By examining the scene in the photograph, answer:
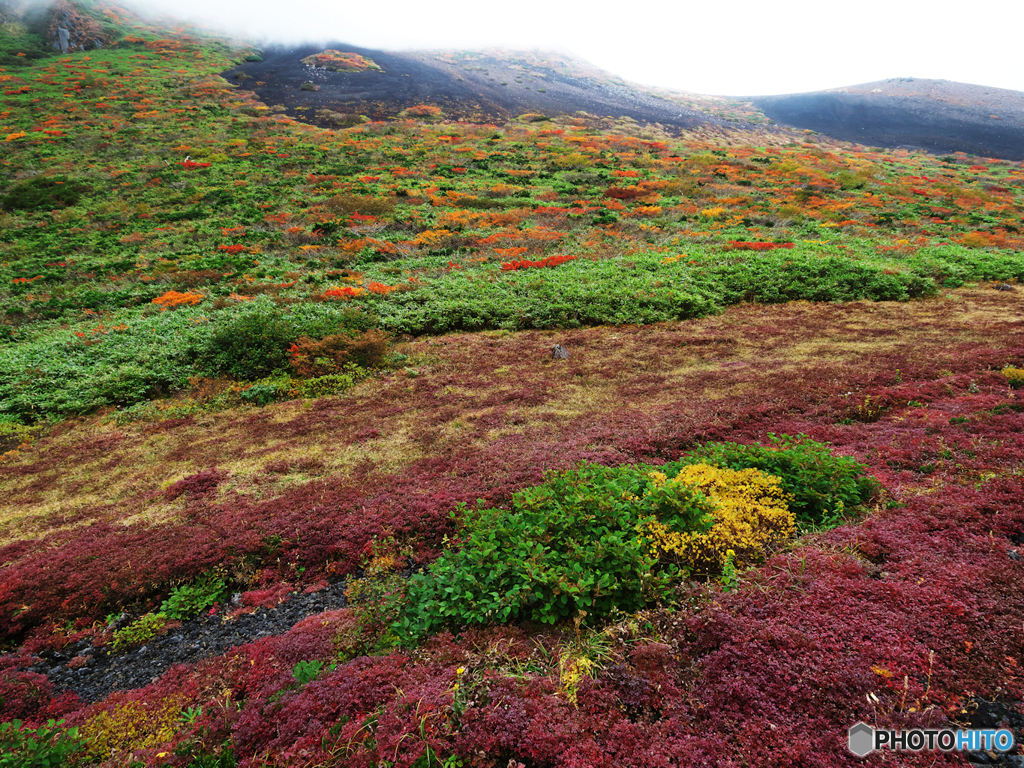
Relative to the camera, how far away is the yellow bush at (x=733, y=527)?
14.2 feet

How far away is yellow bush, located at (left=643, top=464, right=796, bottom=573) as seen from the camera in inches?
170

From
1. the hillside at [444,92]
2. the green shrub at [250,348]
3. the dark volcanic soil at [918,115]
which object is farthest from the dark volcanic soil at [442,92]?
the green shrub at [250,348]

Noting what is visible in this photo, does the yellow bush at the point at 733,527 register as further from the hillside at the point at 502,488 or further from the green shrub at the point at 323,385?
the green shrub at the point at 323,385

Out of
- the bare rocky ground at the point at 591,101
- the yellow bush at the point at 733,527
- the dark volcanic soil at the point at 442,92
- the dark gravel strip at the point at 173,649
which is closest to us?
the yellow bush at the point at 733,527

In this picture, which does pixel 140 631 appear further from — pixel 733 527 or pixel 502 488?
pixel 733 527

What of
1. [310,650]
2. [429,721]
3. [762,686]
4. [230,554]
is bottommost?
[230,554]

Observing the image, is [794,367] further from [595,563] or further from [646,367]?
[595,563]

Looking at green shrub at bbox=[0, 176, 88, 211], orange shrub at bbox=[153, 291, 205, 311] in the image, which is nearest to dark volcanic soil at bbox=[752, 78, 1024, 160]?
orange shrub at bbox=[153, 291, 205, 311]

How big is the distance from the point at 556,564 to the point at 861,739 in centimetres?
238

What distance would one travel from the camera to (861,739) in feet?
8.37

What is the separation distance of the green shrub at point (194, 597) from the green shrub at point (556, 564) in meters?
3.21

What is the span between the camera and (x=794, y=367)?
10.9 meters

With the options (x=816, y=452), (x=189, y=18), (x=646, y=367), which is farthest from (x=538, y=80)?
(x=816, y=452)

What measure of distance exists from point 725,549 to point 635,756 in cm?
232
